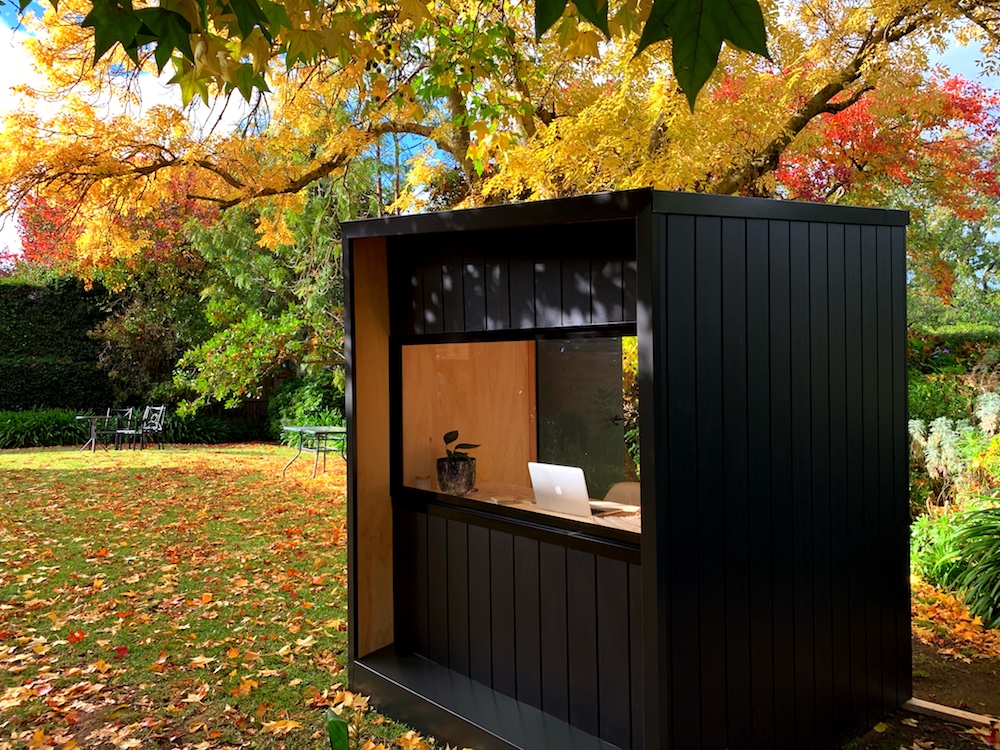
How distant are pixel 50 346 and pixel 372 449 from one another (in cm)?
1327

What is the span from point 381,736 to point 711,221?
2368 mm

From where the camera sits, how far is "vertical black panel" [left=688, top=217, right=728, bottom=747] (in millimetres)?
2762

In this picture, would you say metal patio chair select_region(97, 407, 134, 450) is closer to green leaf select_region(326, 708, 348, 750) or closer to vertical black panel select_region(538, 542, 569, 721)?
vertical black panel select_region(538, 542, 569, 721)

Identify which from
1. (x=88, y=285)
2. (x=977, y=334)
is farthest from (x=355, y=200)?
(x=977, y=334)

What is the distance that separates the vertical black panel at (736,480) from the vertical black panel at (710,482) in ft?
0.09

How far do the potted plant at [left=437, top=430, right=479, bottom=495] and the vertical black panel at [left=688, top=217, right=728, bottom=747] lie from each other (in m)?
1.35

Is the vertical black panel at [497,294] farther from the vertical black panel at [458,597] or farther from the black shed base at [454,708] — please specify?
the black shed base at [454,708]

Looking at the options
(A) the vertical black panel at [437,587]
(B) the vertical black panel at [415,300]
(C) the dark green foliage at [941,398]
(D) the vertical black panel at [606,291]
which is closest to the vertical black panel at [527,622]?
(A) the vertical black panel at [437,587]

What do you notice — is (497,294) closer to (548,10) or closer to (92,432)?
(548,10)

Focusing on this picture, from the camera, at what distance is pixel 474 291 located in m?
3.54

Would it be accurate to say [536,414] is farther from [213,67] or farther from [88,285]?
[88,285]

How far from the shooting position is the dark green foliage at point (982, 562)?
4.58 meters

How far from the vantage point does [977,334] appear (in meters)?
9.00

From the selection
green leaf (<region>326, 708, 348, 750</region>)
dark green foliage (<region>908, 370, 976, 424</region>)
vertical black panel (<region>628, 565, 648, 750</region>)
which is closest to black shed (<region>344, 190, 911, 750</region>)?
vertical black panel (<region>628, 565, 648, 750</region>)
